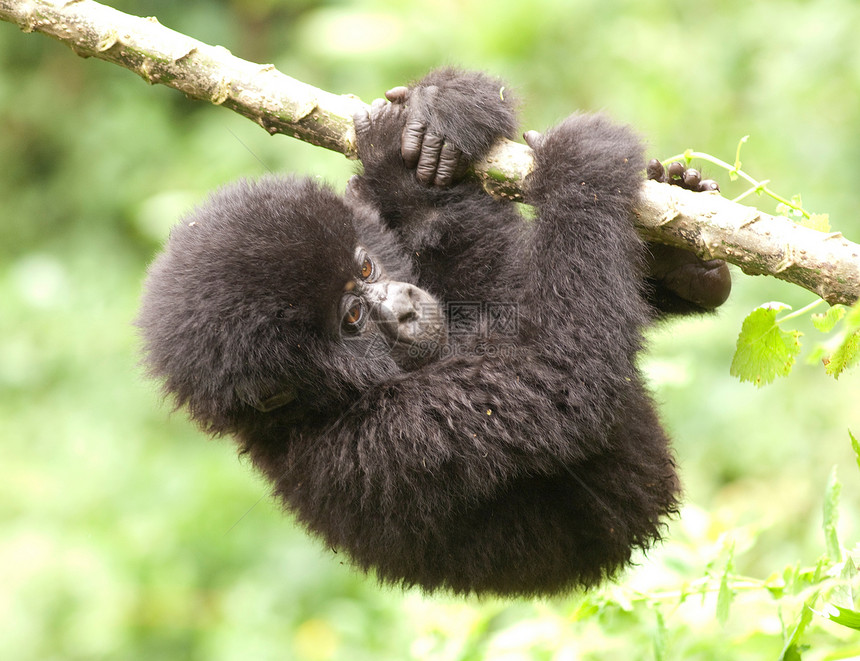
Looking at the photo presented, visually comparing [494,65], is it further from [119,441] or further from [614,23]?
[119,441]

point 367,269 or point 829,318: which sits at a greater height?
point 829,318

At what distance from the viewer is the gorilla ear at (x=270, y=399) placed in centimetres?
217

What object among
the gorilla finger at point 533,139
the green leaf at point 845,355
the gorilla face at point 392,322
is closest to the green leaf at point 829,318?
the green leaf at point 845,355

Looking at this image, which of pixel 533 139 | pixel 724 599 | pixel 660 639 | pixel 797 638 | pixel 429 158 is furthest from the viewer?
pixel 429 158

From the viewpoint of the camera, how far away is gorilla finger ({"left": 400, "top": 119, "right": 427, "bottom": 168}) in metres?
2.47

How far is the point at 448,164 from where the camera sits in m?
2.44

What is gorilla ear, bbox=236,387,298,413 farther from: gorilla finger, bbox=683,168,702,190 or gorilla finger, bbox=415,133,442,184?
gorilla finger, bbox=683,168,702,190

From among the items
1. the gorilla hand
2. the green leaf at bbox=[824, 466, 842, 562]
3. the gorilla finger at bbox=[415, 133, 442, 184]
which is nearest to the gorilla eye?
the gorilla finger at bbox=[415, 133, 442, 184]

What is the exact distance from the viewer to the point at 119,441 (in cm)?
502

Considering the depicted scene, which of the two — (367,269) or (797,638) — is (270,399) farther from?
(797,638)

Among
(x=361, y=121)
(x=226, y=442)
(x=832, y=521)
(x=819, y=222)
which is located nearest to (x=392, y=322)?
(x=361, y=121)

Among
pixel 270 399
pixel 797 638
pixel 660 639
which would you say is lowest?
pixel 660 639

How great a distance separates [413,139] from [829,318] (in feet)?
4.13

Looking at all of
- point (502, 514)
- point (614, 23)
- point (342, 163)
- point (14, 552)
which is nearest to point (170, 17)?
point (342, 163)
